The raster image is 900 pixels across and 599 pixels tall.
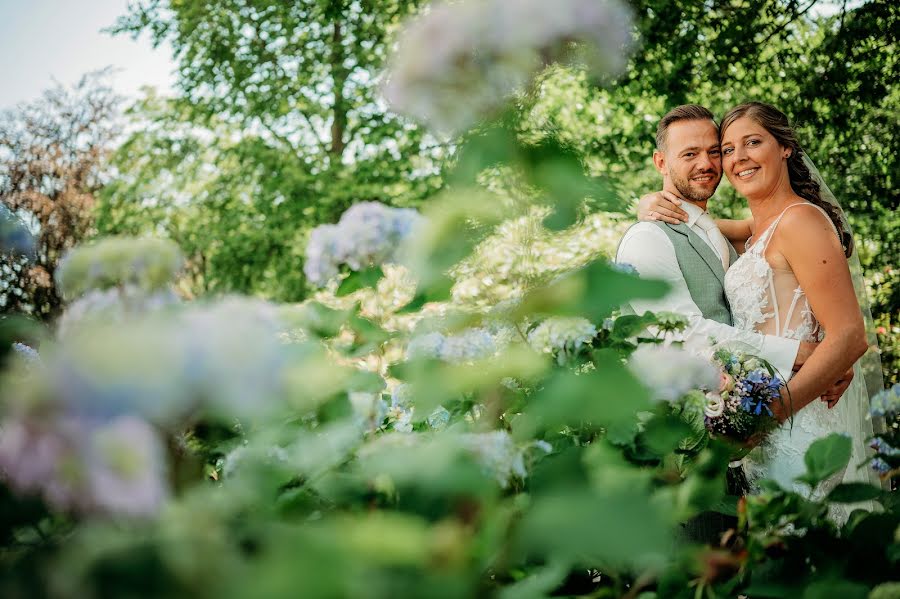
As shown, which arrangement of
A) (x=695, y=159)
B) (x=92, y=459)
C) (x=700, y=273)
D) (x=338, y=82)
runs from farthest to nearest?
(x=338, y=82), (x=695, y=159), (x=700, y=273), (x=92, y=459)

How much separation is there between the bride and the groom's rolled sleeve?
0.08 m

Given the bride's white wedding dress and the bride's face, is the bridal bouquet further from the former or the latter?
the bride's face

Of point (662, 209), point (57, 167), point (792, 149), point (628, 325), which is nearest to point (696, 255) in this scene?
point (662, 209)

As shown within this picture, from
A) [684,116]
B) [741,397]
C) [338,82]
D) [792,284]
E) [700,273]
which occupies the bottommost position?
[741,397]

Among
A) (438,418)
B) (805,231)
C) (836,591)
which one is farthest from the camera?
(805,231)

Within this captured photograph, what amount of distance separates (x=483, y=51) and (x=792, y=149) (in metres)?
2.16

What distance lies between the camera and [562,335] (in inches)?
57.0

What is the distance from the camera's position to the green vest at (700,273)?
2.69m

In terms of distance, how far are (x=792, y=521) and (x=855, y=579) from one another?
4.8 inches

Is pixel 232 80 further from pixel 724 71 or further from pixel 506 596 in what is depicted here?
pixel 506 596

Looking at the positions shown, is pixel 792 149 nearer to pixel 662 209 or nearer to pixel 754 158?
pixel 754 158

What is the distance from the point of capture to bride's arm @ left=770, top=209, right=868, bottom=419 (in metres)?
2.44

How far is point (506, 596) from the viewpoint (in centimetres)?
96

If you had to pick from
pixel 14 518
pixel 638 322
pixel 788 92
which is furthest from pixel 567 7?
pixel 788 92
